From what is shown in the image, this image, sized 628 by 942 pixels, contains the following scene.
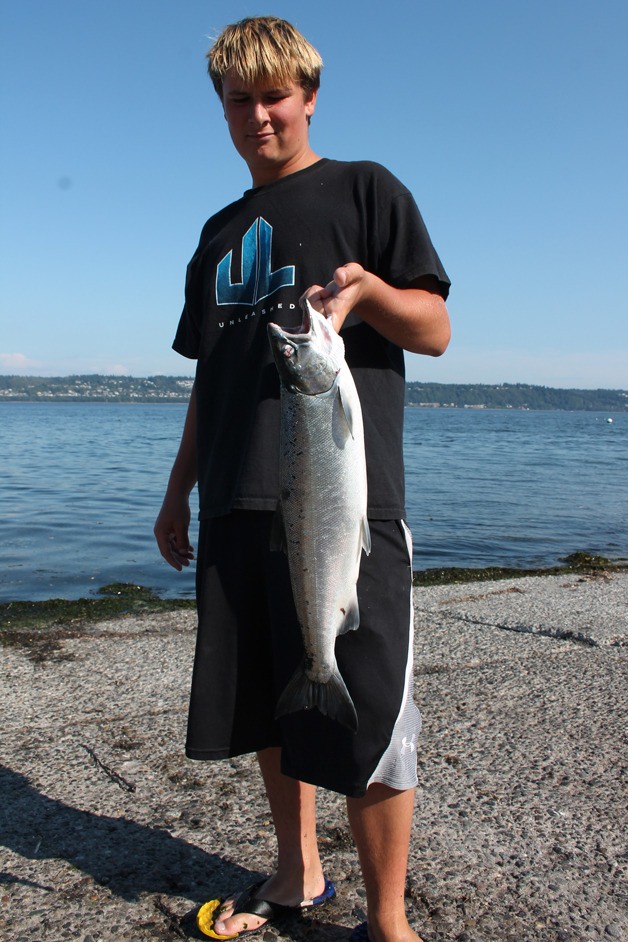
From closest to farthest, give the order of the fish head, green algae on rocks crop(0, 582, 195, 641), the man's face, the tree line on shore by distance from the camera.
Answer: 1. the fish head
2. the man's face
3. green algae on rocks crop(0, 582, 195, 641)
4. the tree line on shore

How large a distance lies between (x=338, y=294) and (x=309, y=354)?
180mm

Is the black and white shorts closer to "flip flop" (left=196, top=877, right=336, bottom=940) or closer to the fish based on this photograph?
the fish

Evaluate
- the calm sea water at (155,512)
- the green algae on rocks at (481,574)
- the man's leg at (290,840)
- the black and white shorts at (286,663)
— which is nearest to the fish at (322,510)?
the black and white shorts at (286,663)

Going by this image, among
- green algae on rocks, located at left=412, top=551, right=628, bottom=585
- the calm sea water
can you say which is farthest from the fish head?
the calm sea water

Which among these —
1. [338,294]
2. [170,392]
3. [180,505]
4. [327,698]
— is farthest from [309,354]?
[170,392]

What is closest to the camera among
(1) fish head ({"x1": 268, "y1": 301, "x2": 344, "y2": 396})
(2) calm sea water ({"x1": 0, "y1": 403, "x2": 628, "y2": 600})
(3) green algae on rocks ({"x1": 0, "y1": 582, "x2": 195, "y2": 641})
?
(1) fish head ({"x1": 268, "y1": 301, "x2": 344, "y2": 396})

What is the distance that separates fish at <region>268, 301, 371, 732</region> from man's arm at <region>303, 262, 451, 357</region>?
57mm

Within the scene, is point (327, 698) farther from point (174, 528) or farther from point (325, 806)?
point (325, 806)

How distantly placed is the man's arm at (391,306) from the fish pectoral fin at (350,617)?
2.55 feet

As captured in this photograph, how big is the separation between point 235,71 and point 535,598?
18.7 ft

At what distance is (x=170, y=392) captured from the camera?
164 metres

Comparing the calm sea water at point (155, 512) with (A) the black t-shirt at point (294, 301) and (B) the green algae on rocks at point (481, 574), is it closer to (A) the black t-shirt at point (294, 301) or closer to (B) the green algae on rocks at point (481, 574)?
(B) the green algae on rocks at point (481, 574)

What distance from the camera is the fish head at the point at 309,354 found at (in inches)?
79.5

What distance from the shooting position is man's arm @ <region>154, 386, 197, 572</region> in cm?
307
